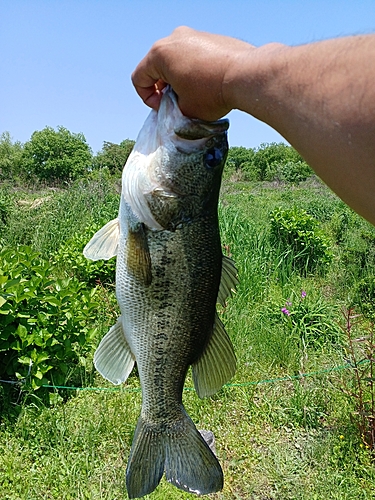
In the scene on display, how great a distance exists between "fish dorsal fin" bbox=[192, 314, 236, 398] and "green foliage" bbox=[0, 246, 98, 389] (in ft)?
7.48

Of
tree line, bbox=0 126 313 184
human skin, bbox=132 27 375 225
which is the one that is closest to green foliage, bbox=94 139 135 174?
human skin, bbox=132 27 375 225

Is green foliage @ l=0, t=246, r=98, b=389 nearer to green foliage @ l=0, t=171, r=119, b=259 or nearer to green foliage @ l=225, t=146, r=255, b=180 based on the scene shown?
green foliage @ l=0, t=171, r=119, b=259

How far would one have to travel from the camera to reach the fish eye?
1553 millimetres

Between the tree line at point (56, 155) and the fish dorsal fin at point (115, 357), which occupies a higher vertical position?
the tree line at point (56, 155)

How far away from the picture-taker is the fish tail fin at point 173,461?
1.65 meters

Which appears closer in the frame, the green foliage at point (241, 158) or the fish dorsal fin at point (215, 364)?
the fish dorsal fin at point (215, 364)

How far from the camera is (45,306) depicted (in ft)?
13.3

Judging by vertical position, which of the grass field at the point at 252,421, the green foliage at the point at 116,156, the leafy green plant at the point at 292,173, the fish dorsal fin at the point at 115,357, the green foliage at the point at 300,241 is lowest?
the grass field at the point at 252,421

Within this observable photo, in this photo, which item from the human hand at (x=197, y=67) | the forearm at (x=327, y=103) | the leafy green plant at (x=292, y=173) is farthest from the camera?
the leafy green plant at (x=292, y=173)

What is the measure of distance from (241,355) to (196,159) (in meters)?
3.46

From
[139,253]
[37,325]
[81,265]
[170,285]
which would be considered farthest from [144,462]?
[81,265]

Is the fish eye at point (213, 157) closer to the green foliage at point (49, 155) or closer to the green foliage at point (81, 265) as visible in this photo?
the green foliage at point (81, 265)

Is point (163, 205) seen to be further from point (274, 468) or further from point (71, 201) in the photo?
point (71, 201)

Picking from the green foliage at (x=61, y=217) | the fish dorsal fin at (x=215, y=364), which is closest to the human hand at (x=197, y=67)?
the fish dorsal fin at (x=215, y=364)
